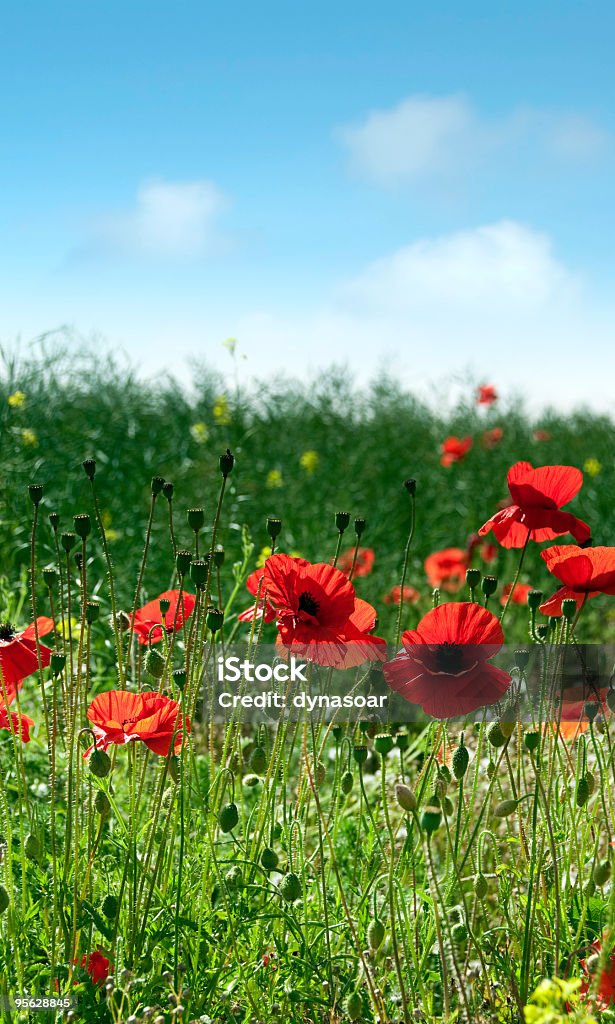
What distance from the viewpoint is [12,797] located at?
2.39 m

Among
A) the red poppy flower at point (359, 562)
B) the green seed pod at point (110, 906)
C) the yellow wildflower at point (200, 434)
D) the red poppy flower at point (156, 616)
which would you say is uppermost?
the yellow wildflower at point (200, 434)

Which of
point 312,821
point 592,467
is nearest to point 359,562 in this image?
point 312,821

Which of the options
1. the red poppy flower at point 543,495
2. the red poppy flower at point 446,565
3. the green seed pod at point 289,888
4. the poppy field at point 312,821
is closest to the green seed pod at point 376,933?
the poppy field at point 312,821

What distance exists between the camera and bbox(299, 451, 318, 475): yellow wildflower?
604 centimetres

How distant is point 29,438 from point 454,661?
135 inches

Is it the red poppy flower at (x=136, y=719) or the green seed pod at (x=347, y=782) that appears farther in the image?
the green seed pod at (x=347, y=782)

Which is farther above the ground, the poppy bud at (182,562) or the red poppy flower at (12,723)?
the poppy bud at (182,562)

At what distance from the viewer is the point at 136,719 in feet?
4.73

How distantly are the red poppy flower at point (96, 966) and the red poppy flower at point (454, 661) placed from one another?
24.0 inches

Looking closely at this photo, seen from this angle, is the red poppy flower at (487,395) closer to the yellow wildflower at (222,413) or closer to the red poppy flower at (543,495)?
the yellow wildflower at (222,413)

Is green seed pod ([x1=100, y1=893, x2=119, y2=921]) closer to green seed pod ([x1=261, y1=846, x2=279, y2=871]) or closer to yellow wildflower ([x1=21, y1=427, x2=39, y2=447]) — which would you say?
green seed pod ([x1=261, y1=846, x2=279, y2=871])

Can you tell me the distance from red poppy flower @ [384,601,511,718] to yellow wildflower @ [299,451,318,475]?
4632 millimetres

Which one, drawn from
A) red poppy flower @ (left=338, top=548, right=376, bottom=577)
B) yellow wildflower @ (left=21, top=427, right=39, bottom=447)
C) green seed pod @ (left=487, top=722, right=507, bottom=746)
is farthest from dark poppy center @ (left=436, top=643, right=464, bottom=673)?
yellow wildflower @ (left=21, top=427, right=39, bottom=447)

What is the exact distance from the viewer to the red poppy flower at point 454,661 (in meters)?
1.38
